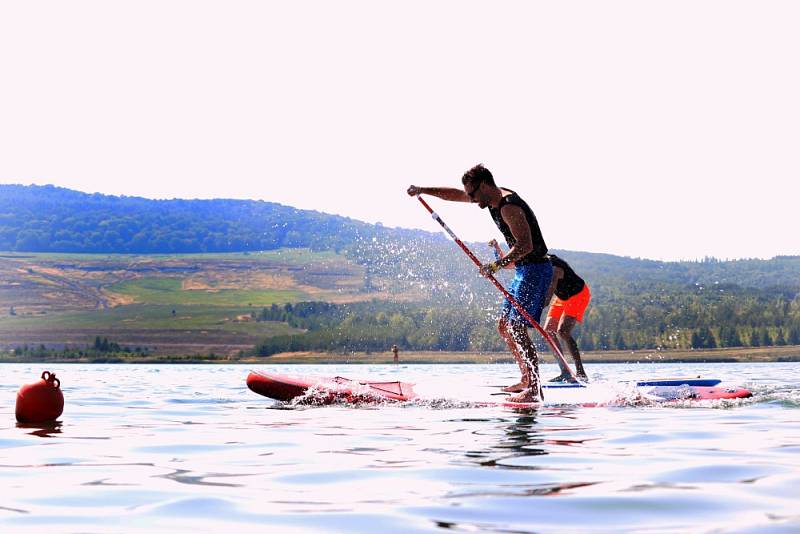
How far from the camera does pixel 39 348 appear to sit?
19950cm

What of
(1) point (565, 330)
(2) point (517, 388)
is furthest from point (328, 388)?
(1) point (565, 330)

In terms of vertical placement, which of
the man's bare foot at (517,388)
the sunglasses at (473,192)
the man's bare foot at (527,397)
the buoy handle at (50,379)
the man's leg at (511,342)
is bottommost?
the man's bare foot at (527,397)

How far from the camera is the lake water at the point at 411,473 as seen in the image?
220 inches

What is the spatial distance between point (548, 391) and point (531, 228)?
6.95ft

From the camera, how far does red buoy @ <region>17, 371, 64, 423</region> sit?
1250 cm

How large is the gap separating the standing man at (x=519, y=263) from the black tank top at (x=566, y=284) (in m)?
0.61

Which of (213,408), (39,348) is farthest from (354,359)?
(213,408)

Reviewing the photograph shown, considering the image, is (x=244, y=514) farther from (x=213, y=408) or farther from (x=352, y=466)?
(x=213, y=408)

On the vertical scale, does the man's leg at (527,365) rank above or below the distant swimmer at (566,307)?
below

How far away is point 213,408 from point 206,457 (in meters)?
6.87

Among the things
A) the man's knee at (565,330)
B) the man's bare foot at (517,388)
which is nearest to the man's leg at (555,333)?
the man's knee at (565,330)

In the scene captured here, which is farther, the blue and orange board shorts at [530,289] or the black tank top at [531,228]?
the blue and orange board shorts at [530,289]

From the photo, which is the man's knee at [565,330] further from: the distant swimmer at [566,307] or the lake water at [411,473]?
the lake water at [411,473]

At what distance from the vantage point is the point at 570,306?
47.8ft
